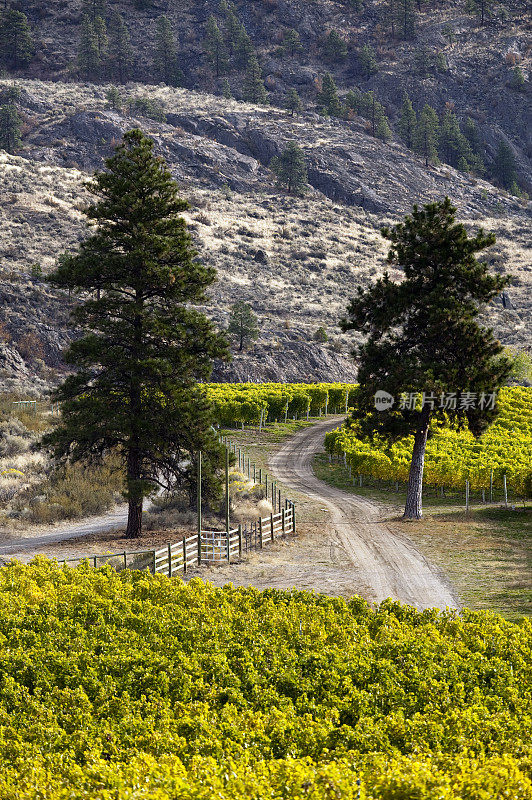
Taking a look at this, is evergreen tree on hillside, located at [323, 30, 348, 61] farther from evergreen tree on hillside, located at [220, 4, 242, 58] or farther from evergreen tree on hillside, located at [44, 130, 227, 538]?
evergreen tree on hillside, located at [44, 130, 227, 538]

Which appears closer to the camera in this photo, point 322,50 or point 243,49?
point 243,49

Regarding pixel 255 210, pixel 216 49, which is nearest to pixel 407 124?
pixel 216 49

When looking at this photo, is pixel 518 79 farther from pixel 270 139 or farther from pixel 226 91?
pixel 270 139

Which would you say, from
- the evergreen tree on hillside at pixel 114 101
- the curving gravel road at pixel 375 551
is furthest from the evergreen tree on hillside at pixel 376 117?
the curving gravel road at pixel 375 551

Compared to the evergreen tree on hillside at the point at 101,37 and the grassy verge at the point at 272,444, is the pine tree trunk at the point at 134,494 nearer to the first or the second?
the grassy verge at the point at 272,444

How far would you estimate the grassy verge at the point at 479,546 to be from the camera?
19.9 m

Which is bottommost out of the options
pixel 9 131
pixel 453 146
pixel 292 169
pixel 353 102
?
pixel 292 169

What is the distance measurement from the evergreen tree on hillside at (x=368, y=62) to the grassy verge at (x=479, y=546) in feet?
531

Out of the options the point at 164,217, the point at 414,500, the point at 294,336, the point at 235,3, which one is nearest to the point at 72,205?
the point at 294,336

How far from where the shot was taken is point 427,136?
141750 mm

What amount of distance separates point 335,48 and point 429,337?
558ft

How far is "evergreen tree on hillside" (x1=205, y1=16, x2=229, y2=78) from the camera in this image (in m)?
162

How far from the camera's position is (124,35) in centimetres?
14888

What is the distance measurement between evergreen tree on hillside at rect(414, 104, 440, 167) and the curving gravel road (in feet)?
388
